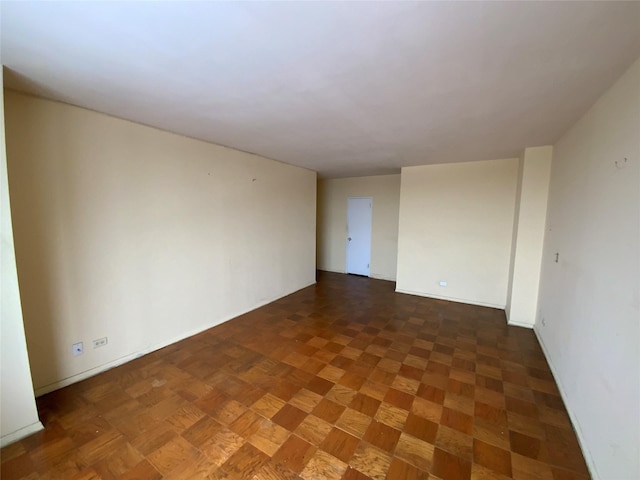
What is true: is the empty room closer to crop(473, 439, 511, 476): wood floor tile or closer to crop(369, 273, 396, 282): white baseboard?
crop(473, 439, 511, 476): wood floor tile

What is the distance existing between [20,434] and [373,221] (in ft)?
18.4

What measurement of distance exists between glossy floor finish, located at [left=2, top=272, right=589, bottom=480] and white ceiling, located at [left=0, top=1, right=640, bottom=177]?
242cm

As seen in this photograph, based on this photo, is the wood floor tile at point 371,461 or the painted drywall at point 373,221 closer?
the wood floor tile at point 371,461

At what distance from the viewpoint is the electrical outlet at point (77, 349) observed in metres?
2.29

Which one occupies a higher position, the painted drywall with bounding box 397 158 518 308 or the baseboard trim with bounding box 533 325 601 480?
the painted drywall with bounding box 397 158 518 308

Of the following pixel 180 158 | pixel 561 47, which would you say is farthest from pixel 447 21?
pixel 180 158

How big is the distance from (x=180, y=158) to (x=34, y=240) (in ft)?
4.90

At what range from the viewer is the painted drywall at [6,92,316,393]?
81.1 inches

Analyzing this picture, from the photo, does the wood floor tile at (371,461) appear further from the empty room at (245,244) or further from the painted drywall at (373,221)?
the painted drywall at (373,221)

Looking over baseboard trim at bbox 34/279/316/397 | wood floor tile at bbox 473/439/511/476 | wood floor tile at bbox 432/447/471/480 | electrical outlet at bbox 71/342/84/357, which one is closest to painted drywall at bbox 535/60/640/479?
wood floor tile at bbox 473/439/511/476

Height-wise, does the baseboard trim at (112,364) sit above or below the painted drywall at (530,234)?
below

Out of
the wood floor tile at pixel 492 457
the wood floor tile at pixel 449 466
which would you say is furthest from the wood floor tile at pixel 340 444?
the wood floor tile at pixel 492 457

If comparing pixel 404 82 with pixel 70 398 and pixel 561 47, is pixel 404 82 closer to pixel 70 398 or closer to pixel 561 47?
pixel 561 47

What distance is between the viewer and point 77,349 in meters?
2.31
